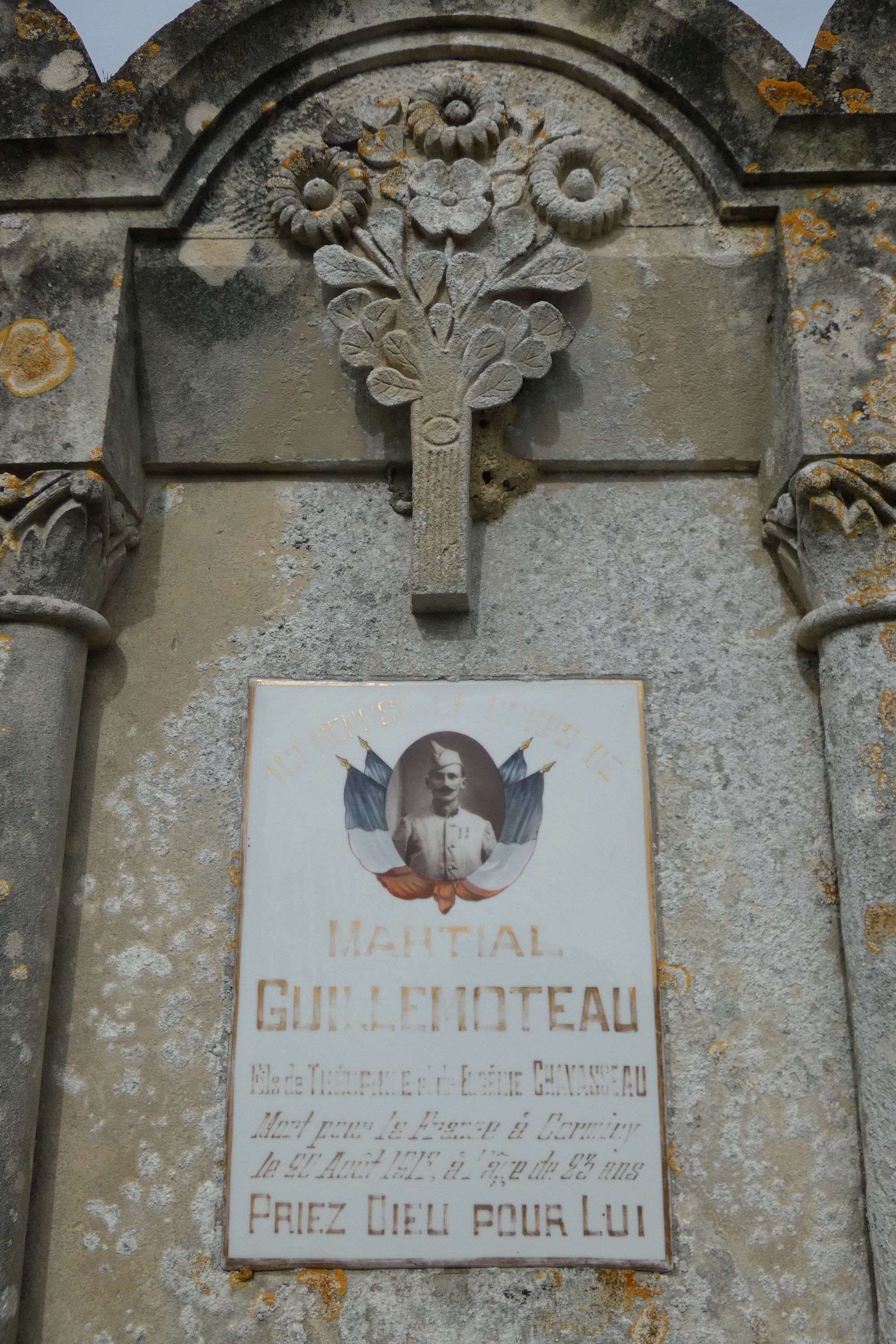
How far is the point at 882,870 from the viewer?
9.02 feet

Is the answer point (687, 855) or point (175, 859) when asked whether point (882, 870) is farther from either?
point (175, 859)

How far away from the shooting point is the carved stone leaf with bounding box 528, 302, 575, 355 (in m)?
3.17

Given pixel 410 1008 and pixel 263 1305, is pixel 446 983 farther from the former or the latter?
pixel 263 1305

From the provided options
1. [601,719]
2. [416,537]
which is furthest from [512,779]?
[416,537]

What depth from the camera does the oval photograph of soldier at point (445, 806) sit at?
2.96m

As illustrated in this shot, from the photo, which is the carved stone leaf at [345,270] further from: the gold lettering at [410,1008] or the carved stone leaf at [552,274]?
the gold lettering at [410,1008]

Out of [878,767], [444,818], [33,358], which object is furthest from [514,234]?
[878,767]

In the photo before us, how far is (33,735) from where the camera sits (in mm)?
2902

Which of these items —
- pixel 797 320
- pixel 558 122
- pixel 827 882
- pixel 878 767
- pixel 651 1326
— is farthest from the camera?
pixel 558 122

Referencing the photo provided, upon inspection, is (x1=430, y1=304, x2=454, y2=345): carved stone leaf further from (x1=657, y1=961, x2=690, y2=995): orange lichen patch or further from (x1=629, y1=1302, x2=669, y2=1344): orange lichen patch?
(x1=629, y1=1302, x2=669, y2=1344): orange lichen patch

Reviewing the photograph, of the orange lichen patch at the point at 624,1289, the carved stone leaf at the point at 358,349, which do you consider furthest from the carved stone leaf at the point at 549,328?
the orange lichen patch at the point at 624,1289

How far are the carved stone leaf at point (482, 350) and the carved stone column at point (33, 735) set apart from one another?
105 centimetres

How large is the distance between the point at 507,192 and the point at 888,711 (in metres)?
1.82

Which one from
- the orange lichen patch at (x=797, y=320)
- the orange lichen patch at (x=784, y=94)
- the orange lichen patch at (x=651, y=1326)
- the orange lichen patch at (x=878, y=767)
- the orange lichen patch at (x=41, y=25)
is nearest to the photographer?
the orange lichen patch at (x=651, y=1326)
